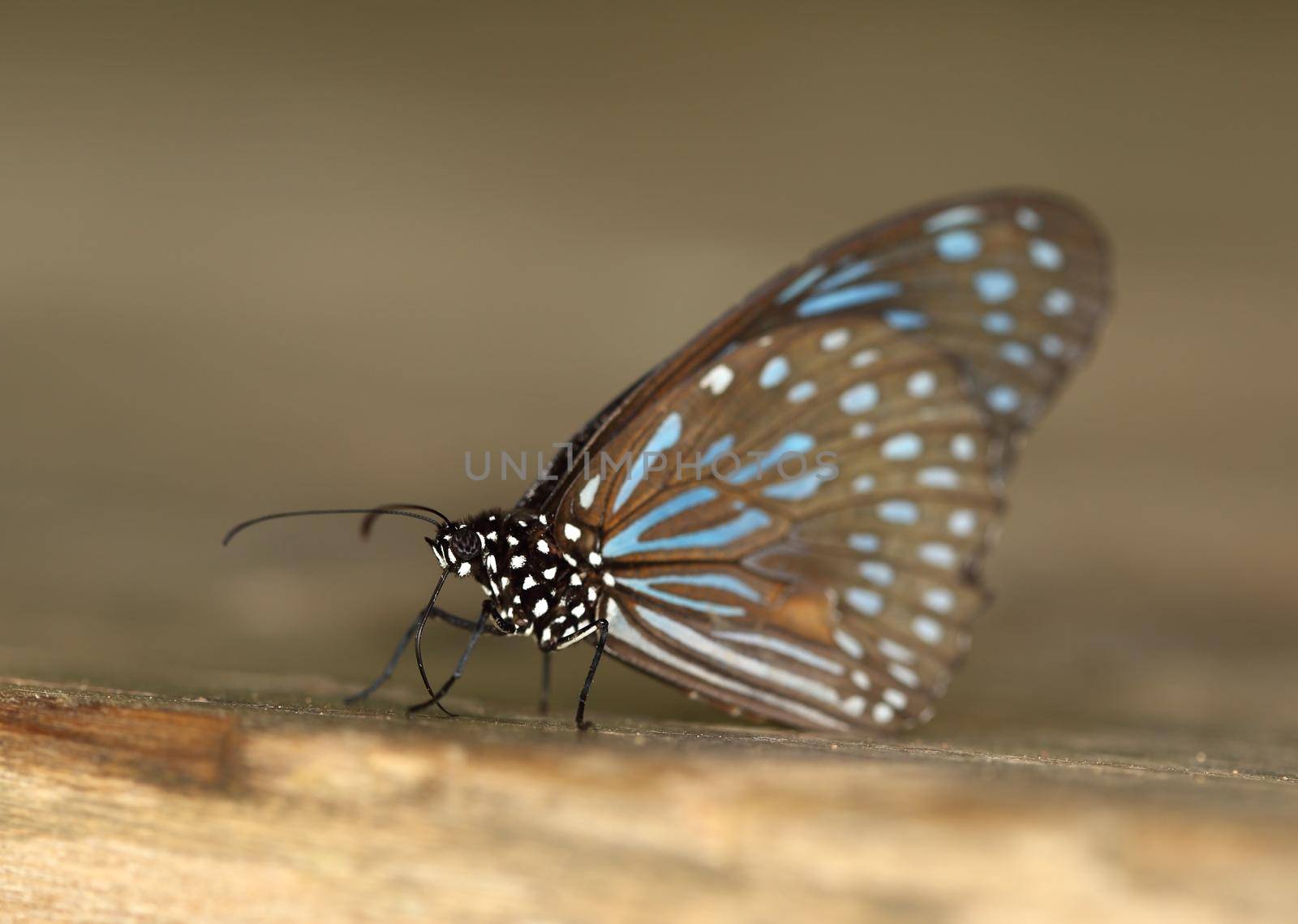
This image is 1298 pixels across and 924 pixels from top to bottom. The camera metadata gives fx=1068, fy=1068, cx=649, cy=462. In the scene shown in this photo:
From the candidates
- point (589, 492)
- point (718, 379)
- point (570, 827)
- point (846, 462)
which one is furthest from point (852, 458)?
point (570, 827)

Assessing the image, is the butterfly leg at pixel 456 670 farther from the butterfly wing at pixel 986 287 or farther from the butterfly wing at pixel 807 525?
the butterfly wing at pixel 986 287

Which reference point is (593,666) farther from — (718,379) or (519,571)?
(718,379)

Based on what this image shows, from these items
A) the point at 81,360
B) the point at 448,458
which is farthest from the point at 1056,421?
the point at 81,360

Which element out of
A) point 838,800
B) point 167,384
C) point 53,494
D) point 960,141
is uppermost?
point 960,141

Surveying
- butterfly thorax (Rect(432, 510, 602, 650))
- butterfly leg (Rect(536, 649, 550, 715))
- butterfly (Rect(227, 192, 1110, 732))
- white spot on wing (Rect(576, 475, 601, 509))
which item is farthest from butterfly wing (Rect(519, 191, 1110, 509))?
butterfly leg (Rect(536, 649, 550, 715))

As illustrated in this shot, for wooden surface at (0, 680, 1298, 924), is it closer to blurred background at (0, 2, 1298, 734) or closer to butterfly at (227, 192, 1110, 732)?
blurred background at (0, 2, 1298, 734)

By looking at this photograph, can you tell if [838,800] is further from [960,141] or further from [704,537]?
[960,141]

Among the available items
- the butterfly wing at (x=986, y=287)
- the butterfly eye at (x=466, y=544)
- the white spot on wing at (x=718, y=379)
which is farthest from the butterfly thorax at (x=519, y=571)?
the butterfly wing at (x=986, y=287)
